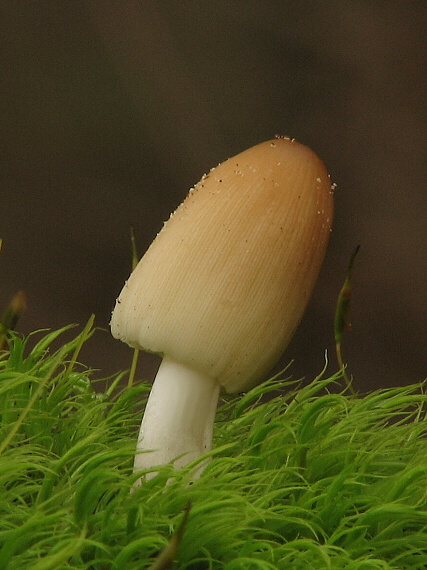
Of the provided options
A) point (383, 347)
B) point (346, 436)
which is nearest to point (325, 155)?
point (383, 347)

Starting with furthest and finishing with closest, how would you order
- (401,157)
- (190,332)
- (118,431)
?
(401,157)
(118,431)
(190,332)

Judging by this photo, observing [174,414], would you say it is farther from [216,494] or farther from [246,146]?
[246,146]

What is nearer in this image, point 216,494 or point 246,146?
point 216,494

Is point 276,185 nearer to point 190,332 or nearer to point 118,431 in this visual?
point 190,332

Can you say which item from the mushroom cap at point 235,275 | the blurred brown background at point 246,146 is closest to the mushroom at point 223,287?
the mushroom cap at point 235,275

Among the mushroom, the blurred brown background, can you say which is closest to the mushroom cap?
the mushroom

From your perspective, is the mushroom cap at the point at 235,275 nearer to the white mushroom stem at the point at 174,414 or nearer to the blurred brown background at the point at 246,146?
the white mushroom stem at the point at 174,414

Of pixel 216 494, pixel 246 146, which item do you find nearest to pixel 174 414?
pixel 216 494

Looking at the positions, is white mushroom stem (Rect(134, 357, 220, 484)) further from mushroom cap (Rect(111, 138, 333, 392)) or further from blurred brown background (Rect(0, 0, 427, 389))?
blurred brown background (Rect(0, 0, 427, 389))
